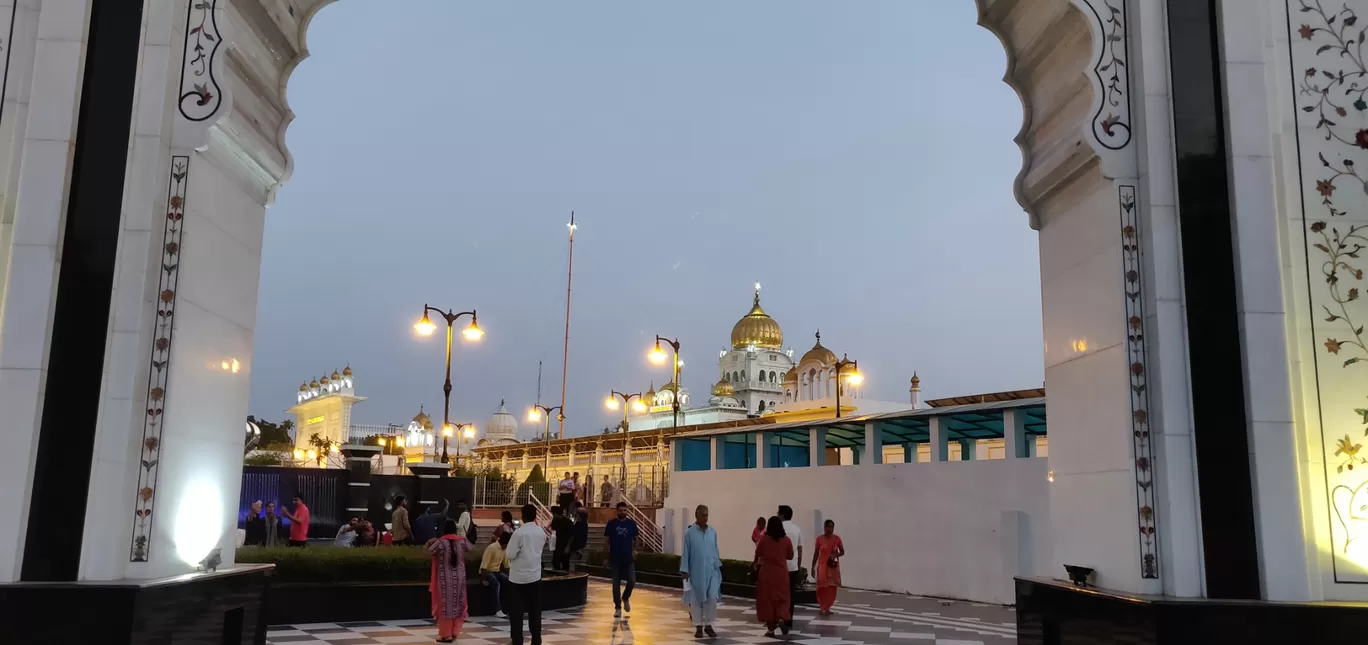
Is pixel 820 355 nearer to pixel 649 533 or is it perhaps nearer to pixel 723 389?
pixel 723 389

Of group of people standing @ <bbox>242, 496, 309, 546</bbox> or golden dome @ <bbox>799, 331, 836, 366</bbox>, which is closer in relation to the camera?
group of people standing @ <bbox>242, 496, 309, 546</bbox>

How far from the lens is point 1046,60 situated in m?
5.78

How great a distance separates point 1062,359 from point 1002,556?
828 cm

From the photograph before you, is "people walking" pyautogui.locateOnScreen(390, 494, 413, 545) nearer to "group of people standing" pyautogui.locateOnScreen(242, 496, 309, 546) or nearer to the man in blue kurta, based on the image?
"group of people standing" pyautogui.locateOnScreen(242, 496, 309, 546)

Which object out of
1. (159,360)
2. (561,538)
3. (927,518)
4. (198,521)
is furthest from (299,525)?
(159,360)

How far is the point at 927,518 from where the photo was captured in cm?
1442

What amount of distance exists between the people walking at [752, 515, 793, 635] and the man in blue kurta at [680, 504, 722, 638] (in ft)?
1.36

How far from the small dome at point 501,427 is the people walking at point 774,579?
159ft

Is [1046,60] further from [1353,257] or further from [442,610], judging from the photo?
[442,610]

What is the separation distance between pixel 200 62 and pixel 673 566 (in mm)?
12413

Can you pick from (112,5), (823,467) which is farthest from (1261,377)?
(823,467)

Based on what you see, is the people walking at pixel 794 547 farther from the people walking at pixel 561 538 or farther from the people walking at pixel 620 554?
the people walking at pixel 561 538

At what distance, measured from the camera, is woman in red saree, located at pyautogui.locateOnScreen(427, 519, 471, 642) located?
27.9 ft

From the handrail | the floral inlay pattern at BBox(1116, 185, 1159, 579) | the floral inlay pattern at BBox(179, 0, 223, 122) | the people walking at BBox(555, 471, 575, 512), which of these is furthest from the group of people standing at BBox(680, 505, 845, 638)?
the handrail
